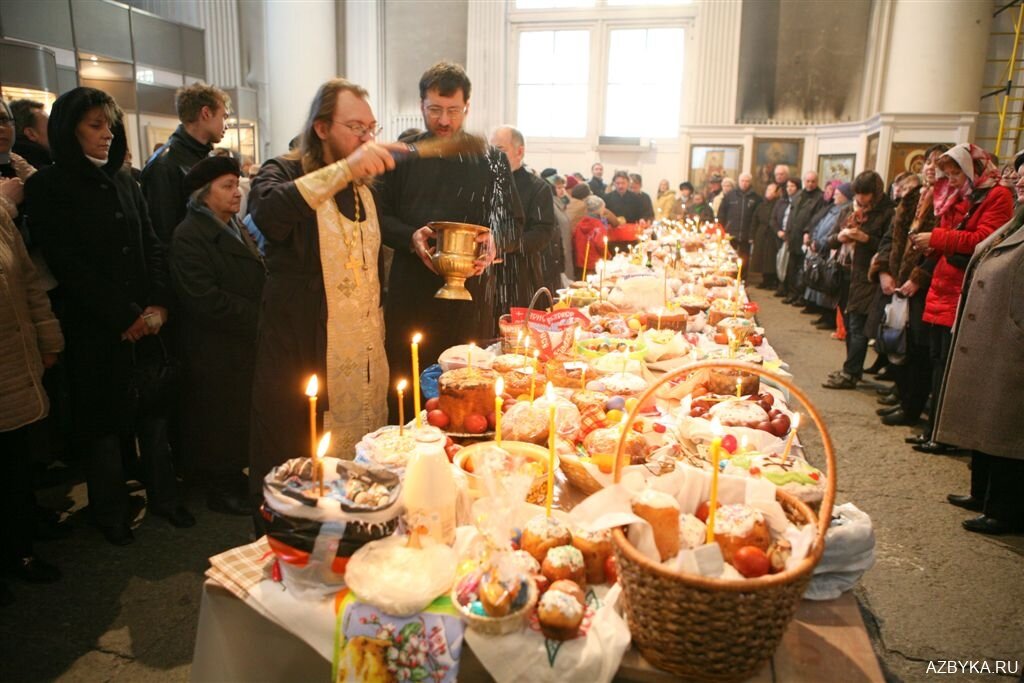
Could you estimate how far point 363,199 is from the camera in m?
2.66

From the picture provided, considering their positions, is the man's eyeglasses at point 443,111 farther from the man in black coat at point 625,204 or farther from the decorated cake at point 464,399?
the man in black coat at point 625,204

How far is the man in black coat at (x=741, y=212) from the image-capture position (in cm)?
1218

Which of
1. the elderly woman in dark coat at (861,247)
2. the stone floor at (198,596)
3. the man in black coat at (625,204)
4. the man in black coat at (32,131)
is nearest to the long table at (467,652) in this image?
the stone floor at (198,596)

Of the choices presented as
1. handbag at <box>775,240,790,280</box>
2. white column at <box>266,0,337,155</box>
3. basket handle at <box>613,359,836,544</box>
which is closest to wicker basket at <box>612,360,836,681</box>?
basket handle at <box>613,359,836,544</box>

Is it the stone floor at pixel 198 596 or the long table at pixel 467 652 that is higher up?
the long table at pixel 467 652

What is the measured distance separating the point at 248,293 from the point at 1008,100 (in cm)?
1205

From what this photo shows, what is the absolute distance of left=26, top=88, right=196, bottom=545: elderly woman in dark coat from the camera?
2.97 meters

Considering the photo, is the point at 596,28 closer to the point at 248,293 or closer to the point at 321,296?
the point at 248,293

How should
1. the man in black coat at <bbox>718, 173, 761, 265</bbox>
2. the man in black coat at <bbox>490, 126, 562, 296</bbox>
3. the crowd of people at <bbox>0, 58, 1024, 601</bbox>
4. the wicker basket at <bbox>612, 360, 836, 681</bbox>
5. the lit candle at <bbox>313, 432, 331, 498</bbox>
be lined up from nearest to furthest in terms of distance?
the wicker basket at <bbox>612, 360, 836, 681</bbox> → the lit candle at <bbox>313, 432, 331, 498</bbox> → the crowd of people at <bbox>0, 58, 1024, 601</bbox> → the man in black coat at <bbox>490, 126, 562, 296</bbox> → the man in black coat at <bbox>718, 173, 761, 265</bbox>

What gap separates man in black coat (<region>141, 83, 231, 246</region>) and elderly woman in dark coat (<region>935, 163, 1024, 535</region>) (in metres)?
4.14

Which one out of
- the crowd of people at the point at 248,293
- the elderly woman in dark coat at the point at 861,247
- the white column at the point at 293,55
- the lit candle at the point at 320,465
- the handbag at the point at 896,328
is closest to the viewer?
the lit candle at the point at 320,465

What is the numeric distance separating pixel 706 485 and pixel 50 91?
998 centimetres

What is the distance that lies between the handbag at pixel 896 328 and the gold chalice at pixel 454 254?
12.3 feet

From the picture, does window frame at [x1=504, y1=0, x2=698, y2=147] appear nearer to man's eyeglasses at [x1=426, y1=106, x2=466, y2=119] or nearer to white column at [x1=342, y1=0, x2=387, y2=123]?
white column at [x1=342, y1=0, x2=387, y2=123]
